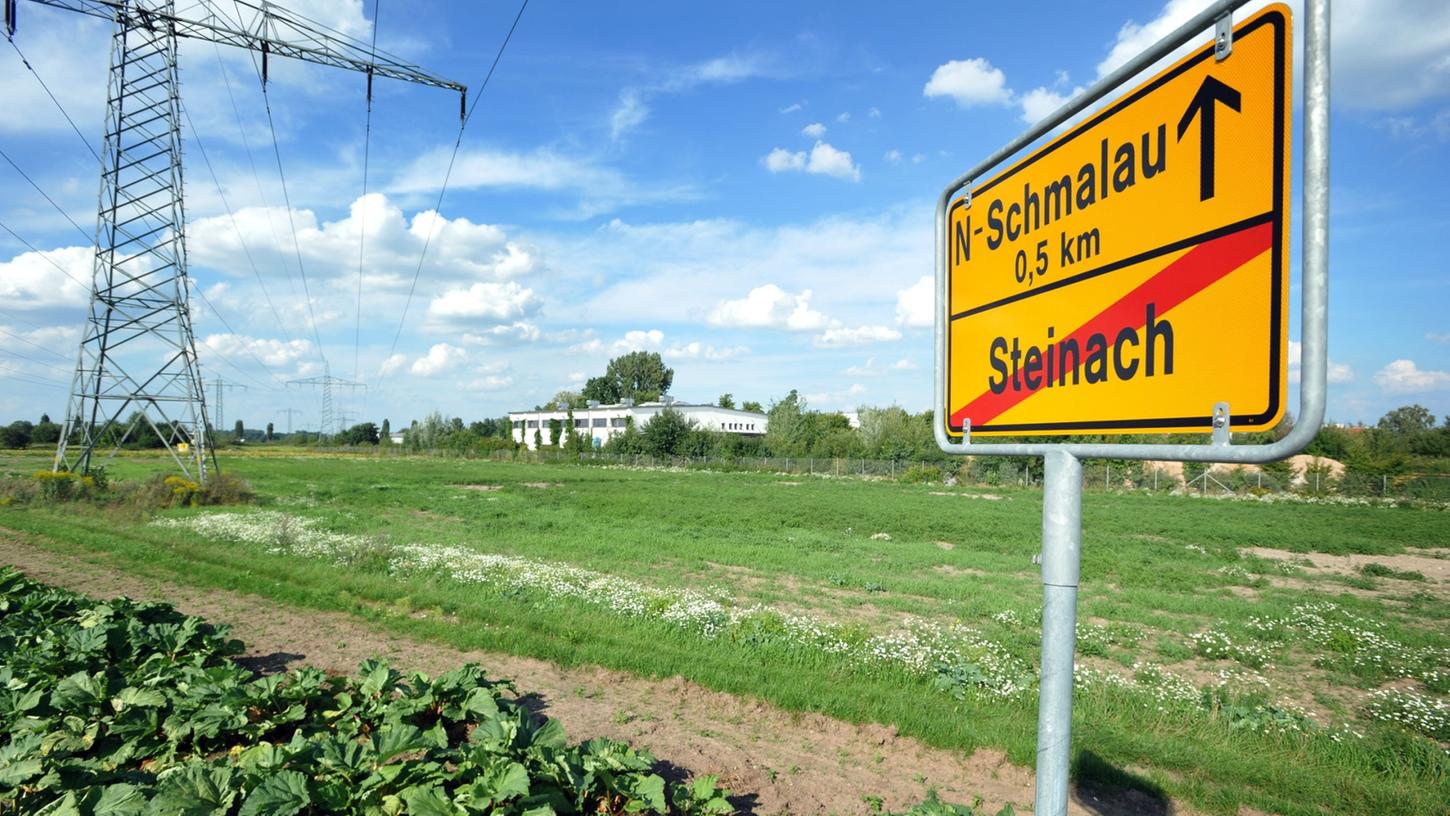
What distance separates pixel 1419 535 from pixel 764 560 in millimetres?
26192

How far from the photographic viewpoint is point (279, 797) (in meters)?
3.47

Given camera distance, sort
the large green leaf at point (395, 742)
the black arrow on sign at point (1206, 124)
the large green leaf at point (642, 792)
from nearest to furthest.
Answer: the black arrow on sign at point (1206, 124), the large green leaf at point (642, 792), the large green leaf at point (395, 742)

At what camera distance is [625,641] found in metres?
8.36

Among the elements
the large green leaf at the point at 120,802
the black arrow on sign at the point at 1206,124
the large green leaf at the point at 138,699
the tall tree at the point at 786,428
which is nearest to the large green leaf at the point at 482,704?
the large green leaf at the point at 120,802

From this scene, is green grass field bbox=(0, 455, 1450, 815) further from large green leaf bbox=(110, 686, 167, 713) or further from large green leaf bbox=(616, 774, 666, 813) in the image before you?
large green leaf bbox=(110, 686, 167, 713)

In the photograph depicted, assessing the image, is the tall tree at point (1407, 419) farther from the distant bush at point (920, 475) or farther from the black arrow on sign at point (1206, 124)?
the black arrow on sign at point (1206, 124)

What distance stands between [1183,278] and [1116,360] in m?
0.24

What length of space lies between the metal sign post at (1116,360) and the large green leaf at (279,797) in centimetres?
347

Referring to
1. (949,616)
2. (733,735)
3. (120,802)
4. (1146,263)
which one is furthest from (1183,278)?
(949,616)

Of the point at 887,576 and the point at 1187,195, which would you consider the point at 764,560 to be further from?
the point at 1187,195

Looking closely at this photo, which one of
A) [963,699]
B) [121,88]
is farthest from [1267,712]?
[121,88]

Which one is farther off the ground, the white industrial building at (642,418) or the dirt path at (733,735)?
the white industrial building at (642,418)

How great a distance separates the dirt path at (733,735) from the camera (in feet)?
15.8

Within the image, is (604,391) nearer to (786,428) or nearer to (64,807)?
(786,428)
